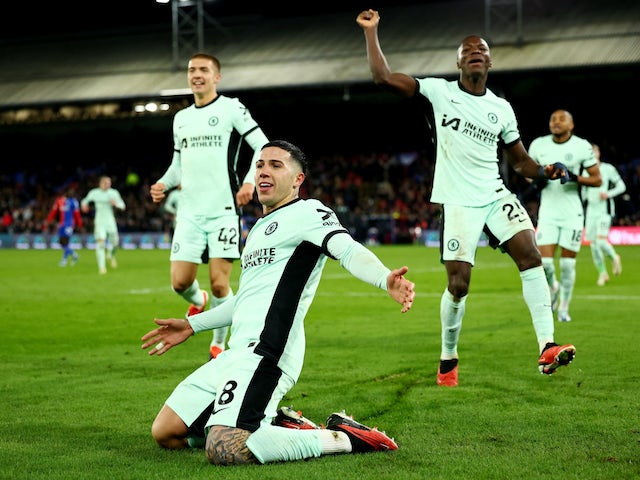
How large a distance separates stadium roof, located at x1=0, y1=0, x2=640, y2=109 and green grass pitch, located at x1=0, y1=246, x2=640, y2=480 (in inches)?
753

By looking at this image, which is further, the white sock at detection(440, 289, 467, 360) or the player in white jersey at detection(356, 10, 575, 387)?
the white sock at detection(440, 289, 467, 360)

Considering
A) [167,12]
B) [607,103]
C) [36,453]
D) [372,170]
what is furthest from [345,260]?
[167,12]

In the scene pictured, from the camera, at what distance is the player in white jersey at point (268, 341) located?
4.42 metres

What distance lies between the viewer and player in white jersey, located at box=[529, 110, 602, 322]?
10781 mm

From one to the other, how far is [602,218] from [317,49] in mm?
21328

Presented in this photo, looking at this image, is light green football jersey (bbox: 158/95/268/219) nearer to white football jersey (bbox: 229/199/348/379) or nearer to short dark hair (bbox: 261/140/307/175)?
short dark hair (bbox: 261/140/307/175)

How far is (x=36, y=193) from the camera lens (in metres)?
44.8

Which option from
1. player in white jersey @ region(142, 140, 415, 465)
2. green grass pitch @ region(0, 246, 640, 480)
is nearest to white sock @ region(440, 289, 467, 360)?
green grass pitch @ region(0, 246, 640, 480)

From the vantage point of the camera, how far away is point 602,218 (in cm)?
1639

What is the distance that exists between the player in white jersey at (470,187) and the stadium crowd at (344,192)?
2227 centimetres

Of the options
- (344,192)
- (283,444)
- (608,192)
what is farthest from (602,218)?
(344,192)

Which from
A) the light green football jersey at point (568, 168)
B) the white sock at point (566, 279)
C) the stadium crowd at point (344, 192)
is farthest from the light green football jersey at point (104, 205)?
the white sock at point (566, 279)

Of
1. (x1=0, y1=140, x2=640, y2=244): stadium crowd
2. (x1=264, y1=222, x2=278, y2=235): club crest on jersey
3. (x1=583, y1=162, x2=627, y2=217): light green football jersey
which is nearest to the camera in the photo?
(x1=264, y1=222, x2=278, y2=235): club crest on jersey

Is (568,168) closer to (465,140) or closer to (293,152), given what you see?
(465,140)
